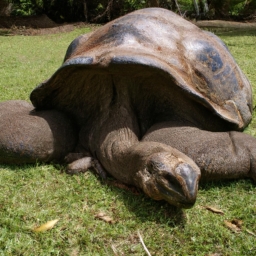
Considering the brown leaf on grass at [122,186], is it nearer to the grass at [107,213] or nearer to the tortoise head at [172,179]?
the grass at [107,213]

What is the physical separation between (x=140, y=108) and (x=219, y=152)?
666 mm

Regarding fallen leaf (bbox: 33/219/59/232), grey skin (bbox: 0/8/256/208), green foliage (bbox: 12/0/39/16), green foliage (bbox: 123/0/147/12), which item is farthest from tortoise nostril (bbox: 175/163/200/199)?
green foliage (bbox: 12/0/39/16)

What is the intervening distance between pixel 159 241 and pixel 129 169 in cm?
45

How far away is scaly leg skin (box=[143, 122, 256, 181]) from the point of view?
175 cm

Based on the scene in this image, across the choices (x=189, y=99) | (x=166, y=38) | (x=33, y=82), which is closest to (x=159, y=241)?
(x=189, y=99)

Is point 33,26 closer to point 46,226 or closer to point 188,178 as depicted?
point 46,226

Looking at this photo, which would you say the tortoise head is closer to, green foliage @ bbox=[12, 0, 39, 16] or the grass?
the grass

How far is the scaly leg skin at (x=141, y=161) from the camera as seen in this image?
1414 mm

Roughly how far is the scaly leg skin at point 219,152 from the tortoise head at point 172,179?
0.26 meters

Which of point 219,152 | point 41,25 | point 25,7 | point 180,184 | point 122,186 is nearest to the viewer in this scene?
point 180,184

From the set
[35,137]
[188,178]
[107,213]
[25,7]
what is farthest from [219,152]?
[25,7]

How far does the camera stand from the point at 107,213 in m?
1.66

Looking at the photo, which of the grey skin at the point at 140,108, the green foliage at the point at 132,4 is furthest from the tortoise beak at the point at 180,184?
A: the green foliage at the point at 132,4

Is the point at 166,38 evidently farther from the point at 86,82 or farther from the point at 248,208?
the point at 248,208
